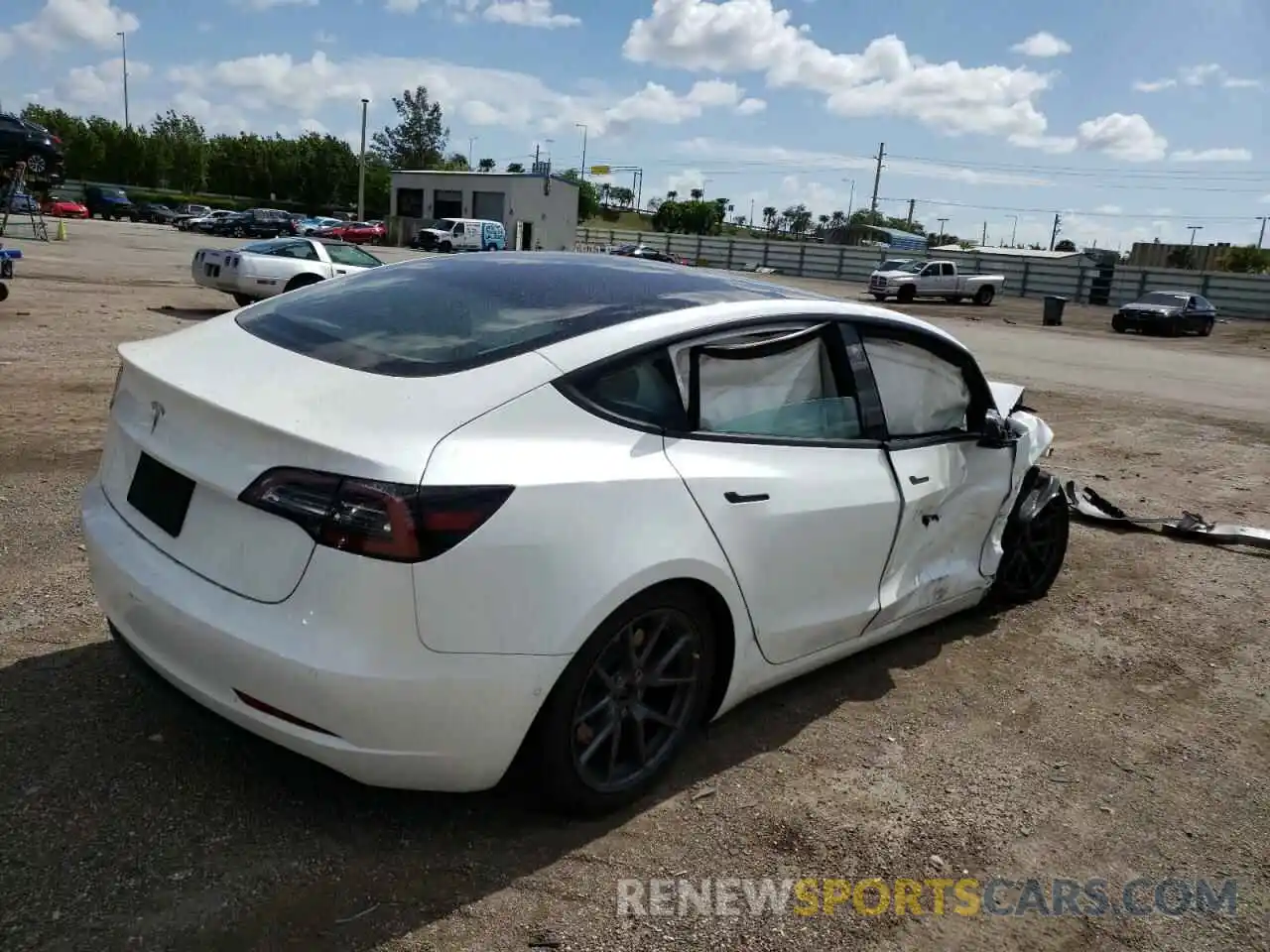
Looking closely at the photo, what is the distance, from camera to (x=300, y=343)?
119 inches

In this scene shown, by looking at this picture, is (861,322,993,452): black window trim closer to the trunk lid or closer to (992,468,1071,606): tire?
(992,468,1071,606): tire

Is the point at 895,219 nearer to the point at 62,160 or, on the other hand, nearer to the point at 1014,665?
the point at 62,160

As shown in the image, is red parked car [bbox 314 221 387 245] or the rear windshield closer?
the rear windshield

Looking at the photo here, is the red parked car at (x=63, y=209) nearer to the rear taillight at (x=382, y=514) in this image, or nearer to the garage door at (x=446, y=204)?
the garage door at (x=446, y=204)

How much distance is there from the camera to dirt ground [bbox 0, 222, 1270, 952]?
2.50 metres

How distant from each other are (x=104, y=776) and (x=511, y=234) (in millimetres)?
65768

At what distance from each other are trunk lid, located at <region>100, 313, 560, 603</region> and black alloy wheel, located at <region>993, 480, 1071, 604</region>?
2961 mm

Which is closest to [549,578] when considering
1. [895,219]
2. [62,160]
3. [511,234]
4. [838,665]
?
[838,665]

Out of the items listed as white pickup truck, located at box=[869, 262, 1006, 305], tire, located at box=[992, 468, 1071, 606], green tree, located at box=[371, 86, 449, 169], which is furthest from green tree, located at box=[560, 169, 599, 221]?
tire, located at box=[992, 468, 1071, 606]

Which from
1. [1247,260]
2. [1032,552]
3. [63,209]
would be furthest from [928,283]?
[1247,260]

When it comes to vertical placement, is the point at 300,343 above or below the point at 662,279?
below

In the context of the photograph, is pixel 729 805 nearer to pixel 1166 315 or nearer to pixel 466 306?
pixel 466 306

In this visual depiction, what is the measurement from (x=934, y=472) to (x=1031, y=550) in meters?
1.42

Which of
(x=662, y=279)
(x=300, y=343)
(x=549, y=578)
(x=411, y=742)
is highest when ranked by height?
(x=662, y=279)
